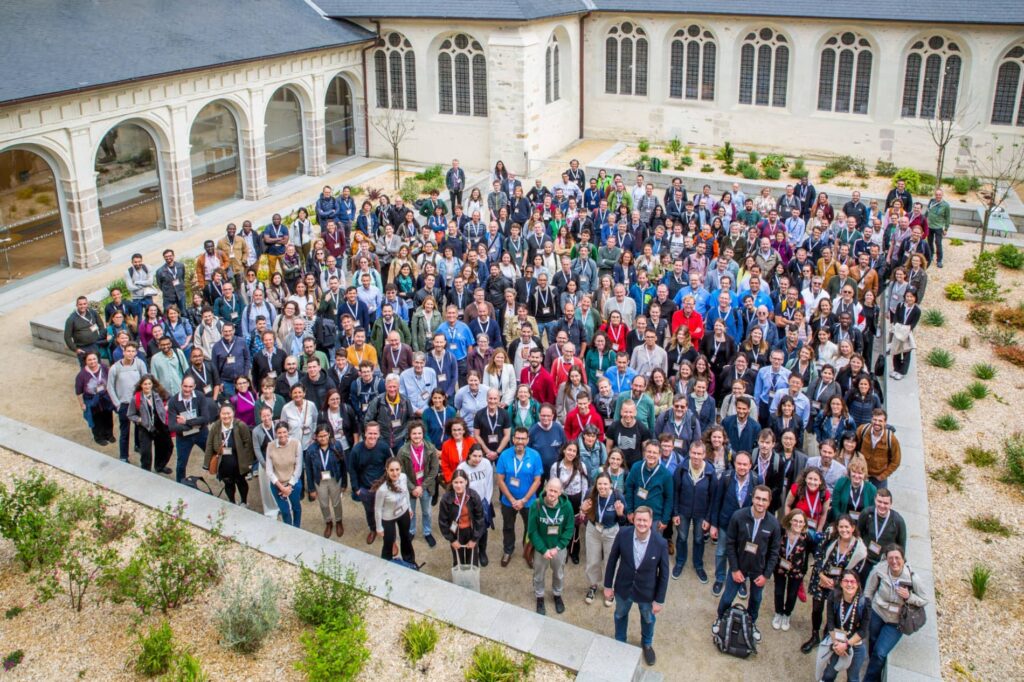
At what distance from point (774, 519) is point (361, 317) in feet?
23.1

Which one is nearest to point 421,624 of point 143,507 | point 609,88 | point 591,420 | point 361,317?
point 591,420

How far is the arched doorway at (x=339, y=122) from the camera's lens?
28625mm

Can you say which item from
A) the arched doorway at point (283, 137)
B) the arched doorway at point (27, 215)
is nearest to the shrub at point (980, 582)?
the arched doorway at point (27, 215)

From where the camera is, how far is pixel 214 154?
25.8 meters

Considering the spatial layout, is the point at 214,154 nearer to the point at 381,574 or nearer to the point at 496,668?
the point at 381,574

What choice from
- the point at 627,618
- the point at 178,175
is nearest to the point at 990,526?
the point at 627,618

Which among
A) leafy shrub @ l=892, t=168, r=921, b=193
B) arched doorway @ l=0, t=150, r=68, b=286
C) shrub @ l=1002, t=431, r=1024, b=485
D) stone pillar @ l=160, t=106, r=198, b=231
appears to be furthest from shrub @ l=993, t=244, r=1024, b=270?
arched doorway @ l=0, t=150, r=68, b=286

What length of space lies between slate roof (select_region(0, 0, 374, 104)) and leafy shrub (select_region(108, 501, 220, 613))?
11.0m

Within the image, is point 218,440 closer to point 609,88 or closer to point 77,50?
point 77,50

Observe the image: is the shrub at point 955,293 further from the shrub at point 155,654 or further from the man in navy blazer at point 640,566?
the shrub at point 155,654

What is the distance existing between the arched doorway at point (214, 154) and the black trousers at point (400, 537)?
1745cm

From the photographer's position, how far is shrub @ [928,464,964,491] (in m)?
11.4

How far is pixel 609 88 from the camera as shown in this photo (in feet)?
97.3

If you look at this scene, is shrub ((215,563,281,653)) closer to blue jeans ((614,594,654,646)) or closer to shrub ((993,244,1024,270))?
blue jeans ((614,594,654,646))
